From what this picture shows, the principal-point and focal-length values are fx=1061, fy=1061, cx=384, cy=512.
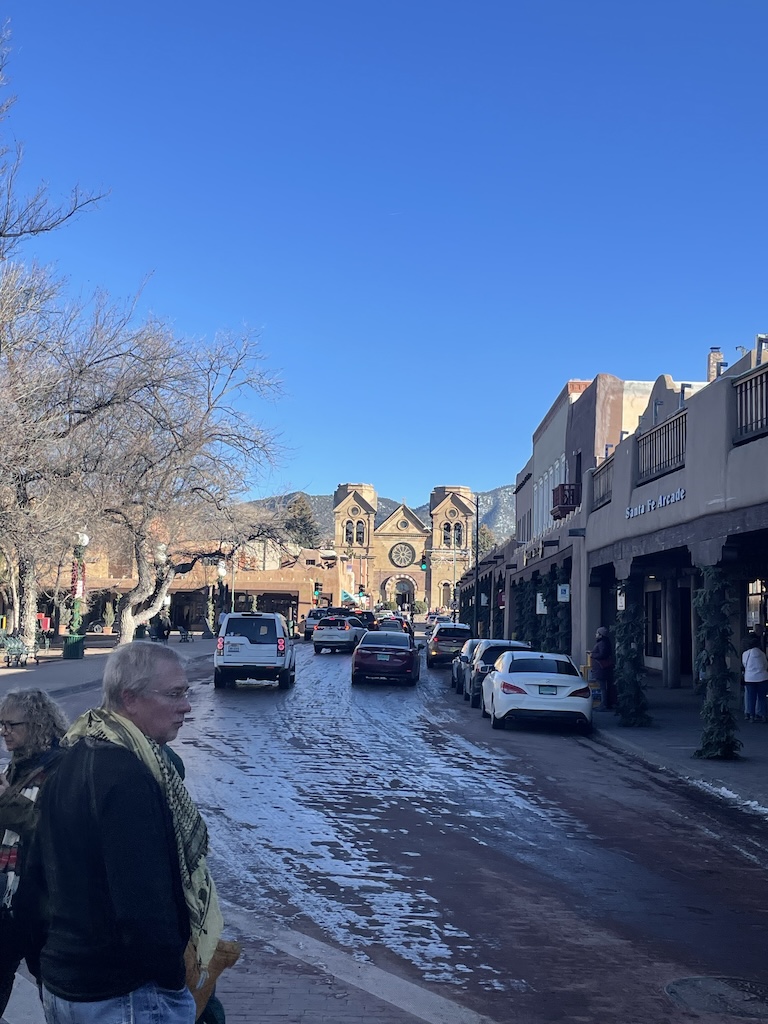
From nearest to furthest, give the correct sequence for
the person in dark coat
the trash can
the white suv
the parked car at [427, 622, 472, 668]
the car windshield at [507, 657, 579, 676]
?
the car windshield at [507, 657, 579, 676]
the person in dark coat
the white suv
the trash can
the parked car at [427, 622, 472, 668]

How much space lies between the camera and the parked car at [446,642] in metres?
39.1

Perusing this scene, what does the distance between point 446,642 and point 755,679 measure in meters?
20.3

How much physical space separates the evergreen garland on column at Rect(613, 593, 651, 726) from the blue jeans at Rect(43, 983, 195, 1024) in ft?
55.8

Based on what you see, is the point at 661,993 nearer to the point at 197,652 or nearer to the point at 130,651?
the point at 130,651

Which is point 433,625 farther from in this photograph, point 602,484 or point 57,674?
point 602,484

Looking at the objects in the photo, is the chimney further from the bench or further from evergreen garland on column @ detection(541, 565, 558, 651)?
the bench

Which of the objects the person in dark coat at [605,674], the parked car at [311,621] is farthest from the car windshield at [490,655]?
the parked car at [311,621]

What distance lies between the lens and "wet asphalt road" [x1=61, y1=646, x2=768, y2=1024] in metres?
5.87

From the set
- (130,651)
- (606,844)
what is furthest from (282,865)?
(130,651)

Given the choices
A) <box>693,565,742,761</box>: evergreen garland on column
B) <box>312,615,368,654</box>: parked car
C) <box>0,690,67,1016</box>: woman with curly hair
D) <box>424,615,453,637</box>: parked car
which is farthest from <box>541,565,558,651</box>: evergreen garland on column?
<box>0,690,67,1016</box>: woman with curly hair

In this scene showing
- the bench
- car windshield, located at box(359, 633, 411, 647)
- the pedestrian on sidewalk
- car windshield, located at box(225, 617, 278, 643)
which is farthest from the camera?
the bench

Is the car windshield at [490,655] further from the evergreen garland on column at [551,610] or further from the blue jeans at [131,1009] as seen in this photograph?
the blue jeans at [131,1009]

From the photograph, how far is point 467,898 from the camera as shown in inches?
290

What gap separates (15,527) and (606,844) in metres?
20.3
